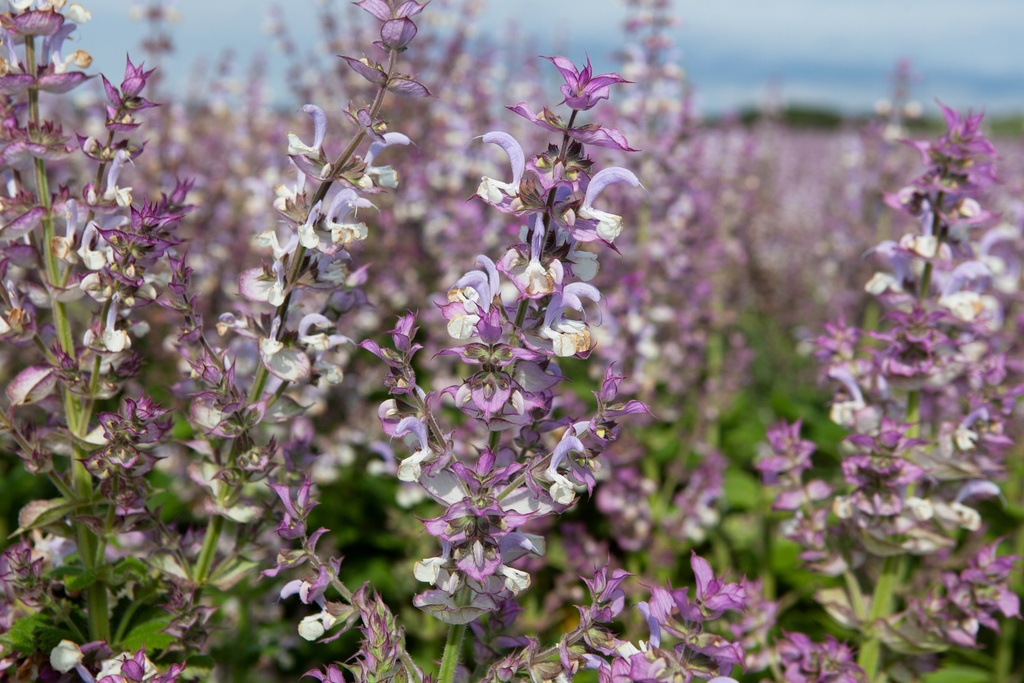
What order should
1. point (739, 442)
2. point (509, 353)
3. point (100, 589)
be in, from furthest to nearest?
point (739, 442), point (100, 589), point (509, 353)

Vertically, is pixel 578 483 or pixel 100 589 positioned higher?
pixel 578 483

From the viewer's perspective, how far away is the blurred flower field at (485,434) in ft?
6.00

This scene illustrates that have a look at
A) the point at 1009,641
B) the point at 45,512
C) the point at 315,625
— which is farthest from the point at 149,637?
the point at 1009,641

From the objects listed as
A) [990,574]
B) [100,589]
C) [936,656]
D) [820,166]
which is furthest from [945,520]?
[820,166]

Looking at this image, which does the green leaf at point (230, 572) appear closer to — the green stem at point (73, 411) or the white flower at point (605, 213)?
the green stem at point (73, 411)

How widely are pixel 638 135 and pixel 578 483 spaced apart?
3.67 metres

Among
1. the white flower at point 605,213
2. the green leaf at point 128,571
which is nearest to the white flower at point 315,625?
the green leaf at point 128,571

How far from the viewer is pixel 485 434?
3.12m

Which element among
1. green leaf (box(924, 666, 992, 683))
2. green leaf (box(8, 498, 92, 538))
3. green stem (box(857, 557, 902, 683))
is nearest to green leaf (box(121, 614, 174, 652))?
green leaf (box(8, 498, 92, 538))

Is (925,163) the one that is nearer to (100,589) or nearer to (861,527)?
(861,527)

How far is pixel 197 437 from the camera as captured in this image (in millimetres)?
2369

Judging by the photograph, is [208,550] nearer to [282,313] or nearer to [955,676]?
[282,313]

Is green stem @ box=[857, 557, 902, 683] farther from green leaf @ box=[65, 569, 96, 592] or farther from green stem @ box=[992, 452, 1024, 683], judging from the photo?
green leaf @ box=[65, 569, 96, 592]

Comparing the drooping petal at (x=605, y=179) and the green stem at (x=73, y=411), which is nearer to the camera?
the drooping petal at (x=605, y=179)
